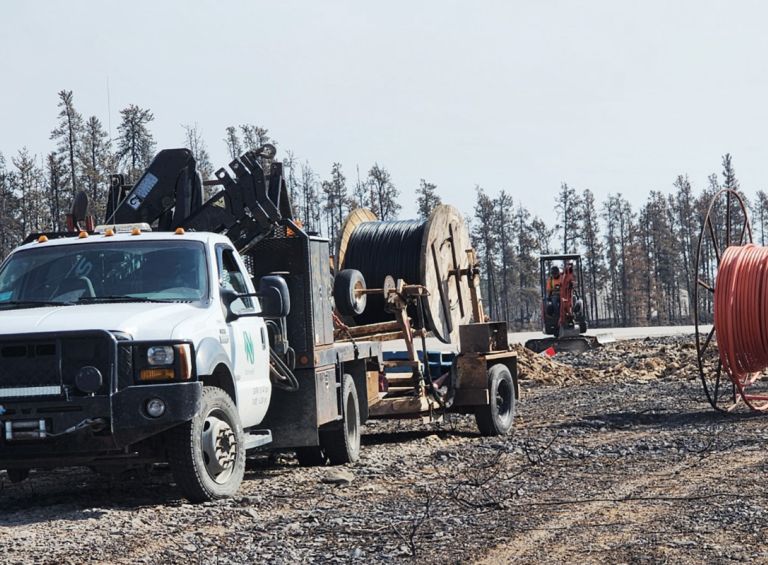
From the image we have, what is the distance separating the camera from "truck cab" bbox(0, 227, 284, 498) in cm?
823

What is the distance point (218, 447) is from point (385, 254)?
8144 mm

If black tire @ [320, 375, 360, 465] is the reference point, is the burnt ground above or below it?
below

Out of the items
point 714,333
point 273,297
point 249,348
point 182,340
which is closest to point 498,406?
point 249,348

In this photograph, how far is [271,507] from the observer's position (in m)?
8.86

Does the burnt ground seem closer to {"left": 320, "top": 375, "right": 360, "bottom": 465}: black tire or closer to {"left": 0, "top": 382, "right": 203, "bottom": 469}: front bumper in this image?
{"left": 320, "top": 375, "right": 360, "bottom": 465}: black tire

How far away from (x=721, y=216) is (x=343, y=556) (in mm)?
116717

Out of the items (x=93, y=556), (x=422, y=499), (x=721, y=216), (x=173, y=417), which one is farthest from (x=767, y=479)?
(x=721, y=216)

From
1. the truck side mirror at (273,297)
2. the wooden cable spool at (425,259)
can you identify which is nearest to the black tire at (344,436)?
the truck side mirror at (273,297)

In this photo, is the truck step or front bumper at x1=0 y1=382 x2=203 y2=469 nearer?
front bumper at x1=0 y1=382 x2=203 y2=469

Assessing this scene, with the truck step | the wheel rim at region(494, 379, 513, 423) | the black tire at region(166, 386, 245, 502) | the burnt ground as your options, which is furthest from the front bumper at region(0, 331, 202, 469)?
the wheel rim at region(494, 379, 513, 423)

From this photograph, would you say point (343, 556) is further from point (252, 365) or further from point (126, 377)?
point (252, 365)

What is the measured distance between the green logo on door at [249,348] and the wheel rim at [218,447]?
94 centimetres

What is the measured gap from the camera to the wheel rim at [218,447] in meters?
8.85

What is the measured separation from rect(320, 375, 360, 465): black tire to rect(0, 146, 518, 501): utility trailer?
0.02 meters
